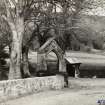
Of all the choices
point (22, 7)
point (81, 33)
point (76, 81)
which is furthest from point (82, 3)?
point (81, 33)

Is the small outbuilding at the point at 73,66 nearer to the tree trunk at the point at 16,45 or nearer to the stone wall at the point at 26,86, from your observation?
the stone wall at the point at 26,86

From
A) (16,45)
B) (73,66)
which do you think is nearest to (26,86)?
(16,45)

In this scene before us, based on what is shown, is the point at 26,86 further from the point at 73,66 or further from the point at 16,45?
the point at 73,66

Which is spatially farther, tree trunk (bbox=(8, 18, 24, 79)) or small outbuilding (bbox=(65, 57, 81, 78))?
small outbuilding (bbox=(65, 57, 81, 78))

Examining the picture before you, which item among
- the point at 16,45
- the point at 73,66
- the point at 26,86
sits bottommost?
the point at 73,66

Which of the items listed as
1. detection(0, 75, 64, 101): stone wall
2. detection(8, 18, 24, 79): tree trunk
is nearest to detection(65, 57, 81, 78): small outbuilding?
detection(0, 75, 64, 101): stone wall

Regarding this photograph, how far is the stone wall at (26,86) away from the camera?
520 inches

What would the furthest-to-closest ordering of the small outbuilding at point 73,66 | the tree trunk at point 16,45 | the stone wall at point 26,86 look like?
1. the small outbuilding at point 73,66
2. the tree trunk at point 16,45
3. the stone wall at point 26,86

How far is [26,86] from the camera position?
568 inches

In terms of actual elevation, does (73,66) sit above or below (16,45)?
below

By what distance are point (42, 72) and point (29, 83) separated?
6340mm

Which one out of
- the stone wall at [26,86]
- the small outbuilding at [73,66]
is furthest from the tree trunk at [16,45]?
the small outbuilding at [73,66]

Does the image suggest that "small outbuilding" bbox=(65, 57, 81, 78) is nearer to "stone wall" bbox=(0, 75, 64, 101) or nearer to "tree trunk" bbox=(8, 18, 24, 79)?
"stone wall" bbox=(0, 75, 64, 101)

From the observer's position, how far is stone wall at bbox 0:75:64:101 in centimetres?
1321
